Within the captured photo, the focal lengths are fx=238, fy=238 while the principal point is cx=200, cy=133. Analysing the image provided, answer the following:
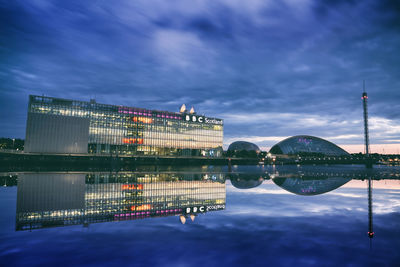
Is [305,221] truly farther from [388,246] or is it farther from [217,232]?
[217,232]

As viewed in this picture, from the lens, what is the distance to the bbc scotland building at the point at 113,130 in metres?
110

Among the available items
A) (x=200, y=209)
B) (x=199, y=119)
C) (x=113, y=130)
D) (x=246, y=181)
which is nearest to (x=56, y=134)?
(x=113, y=130)

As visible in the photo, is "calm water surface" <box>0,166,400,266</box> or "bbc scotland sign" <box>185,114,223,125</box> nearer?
"calm water surface" <box>0,166,400,266</box>

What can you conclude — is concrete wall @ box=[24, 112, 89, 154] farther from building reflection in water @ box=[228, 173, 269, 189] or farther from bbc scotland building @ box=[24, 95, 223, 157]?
building reflection in water @ box=[228, 173, 269, 189]

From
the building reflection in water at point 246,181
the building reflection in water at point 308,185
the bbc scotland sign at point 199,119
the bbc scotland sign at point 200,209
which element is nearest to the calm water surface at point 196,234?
the bbc scotland sign at point 200,209

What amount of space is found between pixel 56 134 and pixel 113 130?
2697 cm

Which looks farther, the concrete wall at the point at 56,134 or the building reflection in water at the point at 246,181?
the concrete wall at the point at 56,134

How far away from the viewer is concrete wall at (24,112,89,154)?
354 ft

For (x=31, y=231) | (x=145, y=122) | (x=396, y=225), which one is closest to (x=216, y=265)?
(x=31, y=231)

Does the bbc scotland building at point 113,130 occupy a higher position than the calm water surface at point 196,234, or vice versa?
the bbc scotland building at point 113,130

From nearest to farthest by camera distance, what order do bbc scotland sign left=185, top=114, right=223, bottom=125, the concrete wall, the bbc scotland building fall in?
the concrete wall < the bbc scotland building < bbc scotland sign left=185, top=114, right=223, bottom=125

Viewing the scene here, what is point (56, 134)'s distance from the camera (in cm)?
11250

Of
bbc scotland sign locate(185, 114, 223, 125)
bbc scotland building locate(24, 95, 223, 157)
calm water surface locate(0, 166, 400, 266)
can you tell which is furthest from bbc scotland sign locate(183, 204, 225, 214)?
bbc scotland sign locate(185, 114, 223, 125)

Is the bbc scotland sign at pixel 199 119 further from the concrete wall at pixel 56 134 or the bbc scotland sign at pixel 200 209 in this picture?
the bbc scotland sign at pixel 200 209
